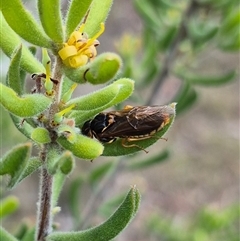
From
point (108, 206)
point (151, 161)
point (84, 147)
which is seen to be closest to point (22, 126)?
point (84, 147)

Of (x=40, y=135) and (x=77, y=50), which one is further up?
(x=77, y=50)

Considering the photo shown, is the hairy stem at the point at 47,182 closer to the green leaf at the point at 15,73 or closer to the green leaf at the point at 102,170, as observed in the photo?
the green leaf at the point at 15,73

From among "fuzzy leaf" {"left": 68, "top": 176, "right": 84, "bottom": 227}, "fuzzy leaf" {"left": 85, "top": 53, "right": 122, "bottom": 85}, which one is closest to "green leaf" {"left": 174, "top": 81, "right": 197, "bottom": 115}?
"fuzzy leaf" {"left": 68, "top": 176, "right": 84, "bottom": 227}

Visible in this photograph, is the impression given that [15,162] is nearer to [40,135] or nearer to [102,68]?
[40,135]

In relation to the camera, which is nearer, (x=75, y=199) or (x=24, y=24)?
(x=24, y=24)

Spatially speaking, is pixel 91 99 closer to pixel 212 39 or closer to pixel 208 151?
pixel 212 39

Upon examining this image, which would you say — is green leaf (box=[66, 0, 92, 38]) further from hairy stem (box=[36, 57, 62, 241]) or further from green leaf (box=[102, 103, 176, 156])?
green leaf (box=[102, 103, 176, 156])

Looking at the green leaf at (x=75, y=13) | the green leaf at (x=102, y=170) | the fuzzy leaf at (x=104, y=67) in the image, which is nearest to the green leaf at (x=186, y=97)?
the green leaf at (x=102, y=170)
